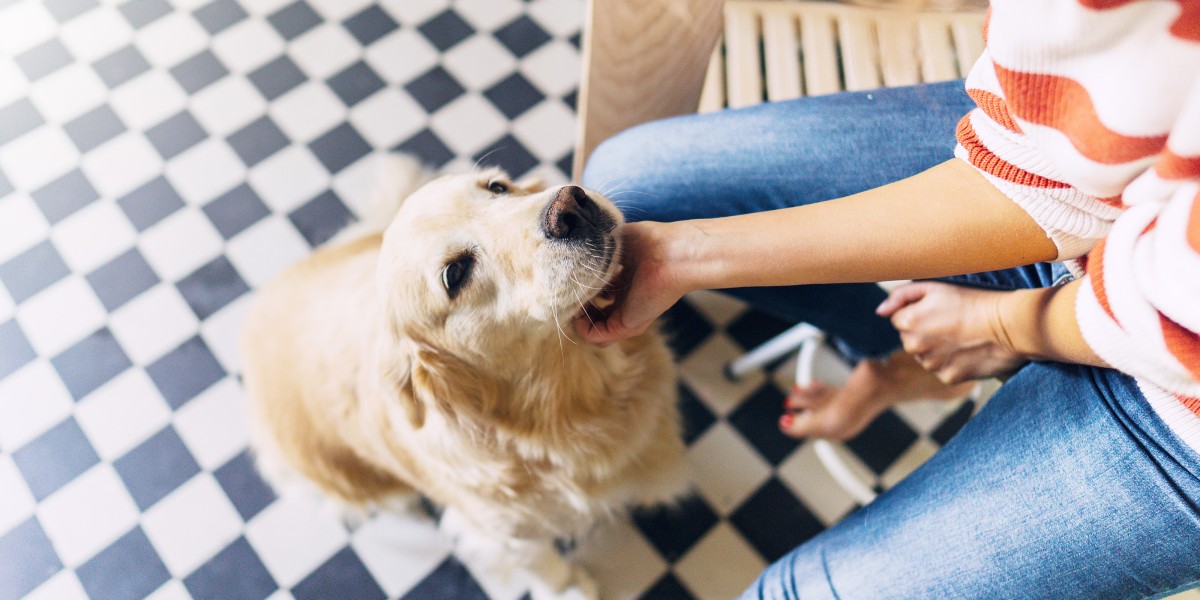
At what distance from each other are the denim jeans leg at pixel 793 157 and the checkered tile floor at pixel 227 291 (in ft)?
2.05

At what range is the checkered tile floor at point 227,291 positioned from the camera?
60.5 inches

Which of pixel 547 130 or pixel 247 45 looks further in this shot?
pixel 247 45

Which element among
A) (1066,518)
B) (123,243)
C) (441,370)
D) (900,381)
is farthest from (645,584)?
(123,243)

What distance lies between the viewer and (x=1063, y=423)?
84 cm

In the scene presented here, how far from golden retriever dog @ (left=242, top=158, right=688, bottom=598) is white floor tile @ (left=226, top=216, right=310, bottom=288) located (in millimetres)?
440

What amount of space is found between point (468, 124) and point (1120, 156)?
166 centimetres

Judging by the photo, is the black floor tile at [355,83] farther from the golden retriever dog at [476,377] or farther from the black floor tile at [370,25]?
the golden retriever dog at [476,377]

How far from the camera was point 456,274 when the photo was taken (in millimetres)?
968

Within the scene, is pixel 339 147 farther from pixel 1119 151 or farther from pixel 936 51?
pixel 1119 151

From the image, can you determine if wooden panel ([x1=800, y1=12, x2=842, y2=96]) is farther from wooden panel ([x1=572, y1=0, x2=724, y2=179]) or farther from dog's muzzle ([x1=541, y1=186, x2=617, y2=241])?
dog's muzzle ([x1=541, y1=186, x2=617, y2=241])

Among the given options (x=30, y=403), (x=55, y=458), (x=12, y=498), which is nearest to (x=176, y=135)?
(x=30, y=403)

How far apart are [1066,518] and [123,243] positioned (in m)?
2.17

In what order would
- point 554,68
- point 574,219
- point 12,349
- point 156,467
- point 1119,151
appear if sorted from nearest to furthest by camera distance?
point 1119,151
point 574,219
point 156,467
point 12,349
point 554,68

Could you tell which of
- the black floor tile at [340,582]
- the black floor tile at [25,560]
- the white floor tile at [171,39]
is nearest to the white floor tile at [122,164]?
the white floor tile at [171,39]
